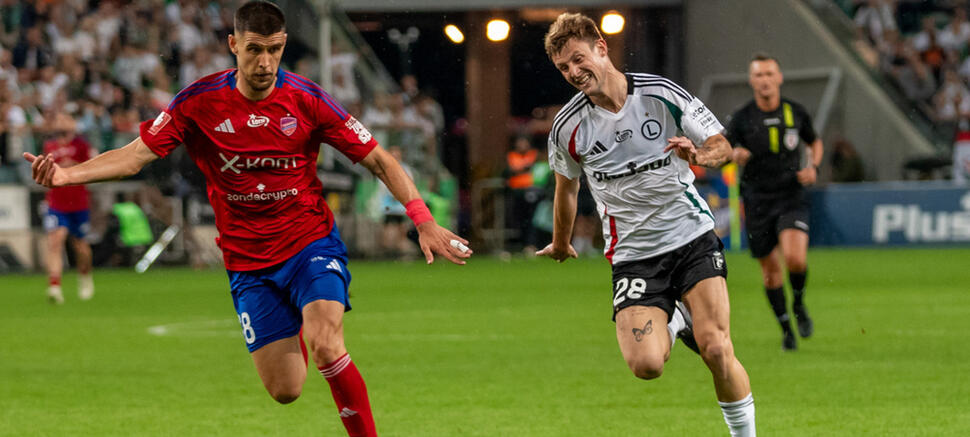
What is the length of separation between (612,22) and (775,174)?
72.1 feet


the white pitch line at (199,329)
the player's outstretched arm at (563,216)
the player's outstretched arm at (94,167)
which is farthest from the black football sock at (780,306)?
the player's outstretched arm at (94,167)

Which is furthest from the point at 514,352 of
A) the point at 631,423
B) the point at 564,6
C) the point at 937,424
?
the point at 564,6

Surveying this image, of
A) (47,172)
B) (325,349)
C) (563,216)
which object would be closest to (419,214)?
(325,349)

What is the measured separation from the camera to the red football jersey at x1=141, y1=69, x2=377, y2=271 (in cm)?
693

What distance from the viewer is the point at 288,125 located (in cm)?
691

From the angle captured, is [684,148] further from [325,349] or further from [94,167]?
[94,167]

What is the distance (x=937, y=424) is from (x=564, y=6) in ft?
79.9

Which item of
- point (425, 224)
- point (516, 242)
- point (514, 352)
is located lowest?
point (516, 242)

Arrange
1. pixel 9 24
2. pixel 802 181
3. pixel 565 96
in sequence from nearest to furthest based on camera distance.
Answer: pixel 802 181 < pixel 9 24 < pixel 565 96

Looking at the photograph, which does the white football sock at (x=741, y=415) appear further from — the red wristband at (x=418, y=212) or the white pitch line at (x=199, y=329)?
→ the white pitch line at (x=199, y=329)

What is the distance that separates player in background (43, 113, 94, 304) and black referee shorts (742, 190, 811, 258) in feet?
30.9

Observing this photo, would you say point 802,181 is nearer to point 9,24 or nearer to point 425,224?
point 425,224

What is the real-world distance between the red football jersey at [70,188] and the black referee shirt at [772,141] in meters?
9.30

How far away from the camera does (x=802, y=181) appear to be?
11.8m
